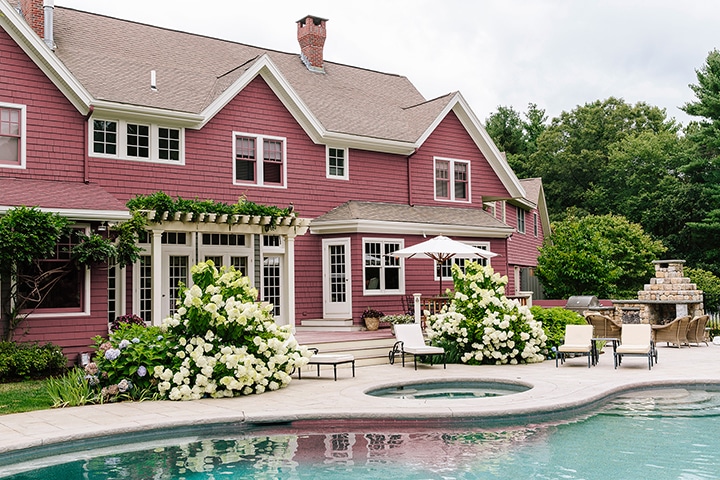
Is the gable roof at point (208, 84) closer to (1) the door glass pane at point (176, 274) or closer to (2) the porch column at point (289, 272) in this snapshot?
(1) the door glass pane at point (176, 274)

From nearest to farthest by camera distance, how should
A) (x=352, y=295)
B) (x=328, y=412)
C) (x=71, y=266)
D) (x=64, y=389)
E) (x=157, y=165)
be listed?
(x=328, y=412) → (x=64, y=389) → (x=71, y=266) → (x=157, y=165) → (x=352, y=295)

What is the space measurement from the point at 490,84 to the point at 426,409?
58.3m

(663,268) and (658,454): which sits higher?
(663,268)

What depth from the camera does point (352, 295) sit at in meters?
18.9

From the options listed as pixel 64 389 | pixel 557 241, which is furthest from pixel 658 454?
pixel 557 241

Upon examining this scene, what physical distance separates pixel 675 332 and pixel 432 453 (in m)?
12.9

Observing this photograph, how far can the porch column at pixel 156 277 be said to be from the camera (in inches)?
596

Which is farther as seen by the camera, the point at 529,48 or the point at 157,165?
the point at 529,48

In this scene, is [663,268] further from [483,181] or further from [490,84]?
[490,84]

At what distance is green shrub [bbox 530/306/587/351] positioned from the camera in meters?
16.0

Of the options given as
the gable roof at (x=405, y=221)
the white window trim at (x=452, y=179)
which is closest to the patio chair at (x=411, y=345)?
the gable roof at (x=405, y=221)

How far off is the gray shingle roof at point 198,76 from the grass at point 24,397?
703 cm

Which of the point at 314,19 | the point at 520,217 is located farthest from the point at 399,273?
the point at 520,217

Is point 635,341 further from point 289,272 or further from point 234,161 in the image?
point 234,161
